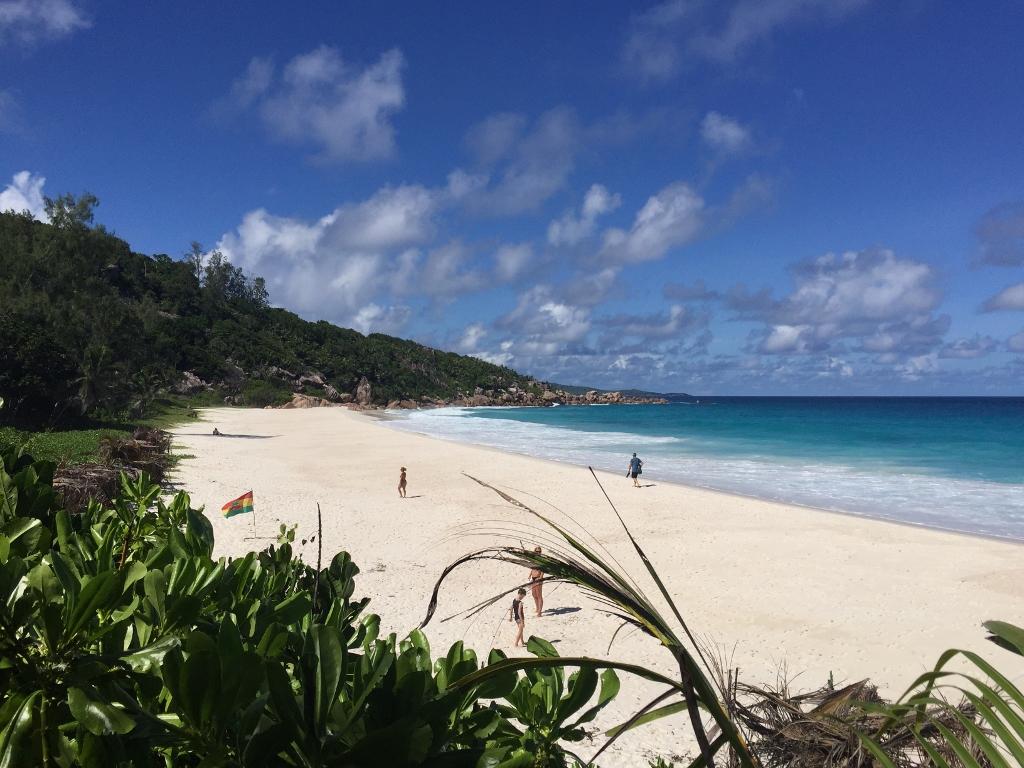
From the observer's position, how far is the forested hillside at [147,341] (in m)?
19.7

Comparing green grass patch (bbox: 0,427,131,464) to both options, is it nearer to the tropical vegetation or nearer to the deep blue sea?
the tropical vegetation

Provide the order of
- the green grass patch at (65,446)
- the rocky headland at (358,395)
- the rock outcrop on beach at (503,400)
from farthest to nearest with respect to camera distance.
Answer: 1. the rock outcrop on beach at (503,400)
2. the rocky headland at (358,395)
3. the green grass patch at (65,446)

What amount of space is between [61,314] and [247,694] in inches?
1063

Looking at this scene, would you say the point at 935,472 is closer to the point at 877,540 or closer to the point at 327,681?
the point at 877,540

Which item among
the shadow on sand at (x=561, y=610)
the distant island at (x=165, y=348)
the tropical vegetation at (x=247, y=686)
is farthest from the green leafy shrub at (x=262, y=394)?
the tropical vegetation at (x=247, y=686)

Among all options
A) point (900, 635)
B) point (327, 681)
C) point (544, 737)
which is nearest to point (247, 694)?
point (327, 681)

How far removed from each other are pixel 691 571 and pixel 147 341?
26.5m

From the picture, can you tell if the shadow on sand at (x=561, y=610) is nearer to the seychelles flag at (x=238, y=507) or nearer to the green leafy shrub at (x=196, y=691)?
the seychelles flag at (x=238, y=507)

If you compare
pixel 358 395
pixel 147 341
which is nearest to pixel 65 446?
pixel 147 341

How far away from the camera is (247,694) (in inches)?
29.3

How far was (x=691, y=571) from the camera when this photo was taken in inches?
386

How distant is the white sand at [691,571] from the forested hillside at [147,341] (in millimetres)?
5955

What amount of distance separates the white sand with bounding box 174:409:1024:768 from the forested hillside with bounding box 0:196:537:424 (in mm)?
5955

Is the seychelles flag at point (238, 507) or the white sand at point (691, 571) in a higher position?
the seychelles flag at point (238, 507)
